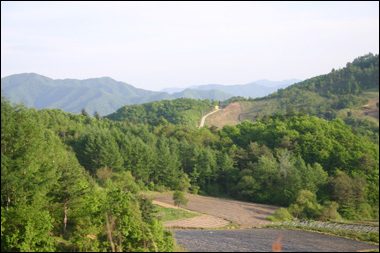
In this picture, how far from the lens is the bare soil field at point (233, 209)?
35.3m

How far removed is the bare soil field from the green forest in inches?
134

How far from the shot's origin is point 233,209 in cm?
4131

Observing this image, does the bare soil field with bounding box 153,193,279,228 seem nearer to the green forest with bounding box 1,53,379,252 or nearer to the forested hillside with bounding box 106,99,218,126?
the green forest with bounding box 1,53,379,252

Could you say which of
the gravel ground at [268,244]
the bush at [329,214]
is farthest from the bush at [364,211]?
the gravel ground at [268,244]

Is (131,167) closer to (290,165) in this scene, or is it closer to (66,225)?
(290,165)

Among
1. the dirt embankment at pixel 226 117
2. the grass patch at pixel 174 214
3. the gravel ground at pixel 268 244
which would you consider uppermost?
the dirt embankment at pixel 226 117

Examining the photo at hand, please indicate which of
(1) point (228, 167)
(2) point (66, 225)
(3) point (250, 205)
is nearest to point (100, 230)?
(2) point (66, 225)

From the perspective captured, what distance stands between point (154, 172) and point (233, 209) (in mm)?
18913

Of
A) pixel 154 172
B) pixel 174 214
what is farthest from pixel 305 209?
pixel 154 172

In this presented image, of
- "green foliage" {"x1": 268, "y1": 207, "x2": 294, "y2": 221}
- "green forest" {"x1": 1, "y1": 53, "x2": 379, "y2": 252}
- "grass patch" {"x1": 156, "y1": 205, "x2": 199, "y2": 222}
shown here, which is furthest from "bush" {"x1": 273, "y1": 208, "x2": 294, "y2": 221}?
"grass patch" {"x1": 156, "y1": 205, "x2": 199, "y2": 222}

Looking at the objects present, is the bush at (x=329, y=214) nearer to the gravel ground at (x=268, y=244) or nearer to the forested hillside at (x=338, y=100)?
the gravel ground at (x=268, y=244)

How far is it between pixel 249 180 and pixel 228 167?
6.21m

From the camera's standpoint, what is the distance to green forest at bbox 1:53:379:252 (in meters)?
13.3

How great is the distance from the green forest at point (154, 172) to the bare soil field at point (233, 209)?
134 inches
